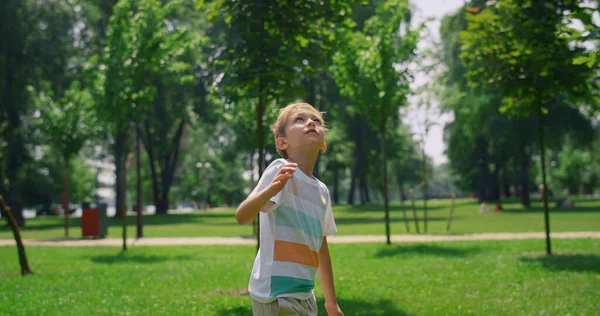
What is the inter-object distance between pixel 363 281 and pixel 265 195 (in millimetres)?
7964

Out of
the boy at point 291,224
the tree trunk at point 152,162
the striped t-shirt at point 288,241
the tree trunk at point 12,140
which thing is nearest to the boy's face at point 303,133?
the boy at point 291,224

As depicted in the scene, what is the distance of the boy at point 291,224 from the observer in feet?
11.7

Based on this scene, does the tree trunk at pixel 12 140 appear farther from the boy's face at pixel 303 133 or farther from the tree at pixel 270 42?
the boy's face at pixel 303 133

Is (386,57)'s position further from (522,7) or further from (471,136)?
(471,136)

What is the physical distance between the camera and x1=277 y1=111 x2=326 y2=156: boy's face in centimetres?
361

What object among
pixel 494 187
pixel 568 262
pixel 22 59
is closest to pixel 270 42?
pixel 568 262

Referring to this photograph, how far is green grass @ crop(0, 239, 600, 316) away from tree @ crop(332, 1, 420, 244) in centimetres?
352

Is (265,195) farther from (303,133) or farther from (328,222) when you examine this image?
(328,222)

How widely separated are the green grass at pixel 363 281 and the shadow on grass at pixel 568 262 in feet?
0.06

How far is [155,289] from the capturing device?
10.5 meters

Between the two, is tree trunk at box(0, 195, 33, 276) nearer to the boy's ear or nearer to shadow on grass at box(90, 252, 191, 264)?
shadow on grass at box(90, 252, 191, 264)

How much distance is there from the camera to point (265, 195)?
3406 mm

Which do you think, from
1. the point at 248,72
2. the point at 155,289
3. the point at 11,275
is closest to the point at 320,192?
the point at 248,72

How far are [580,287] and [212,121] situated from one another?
1539 inches
